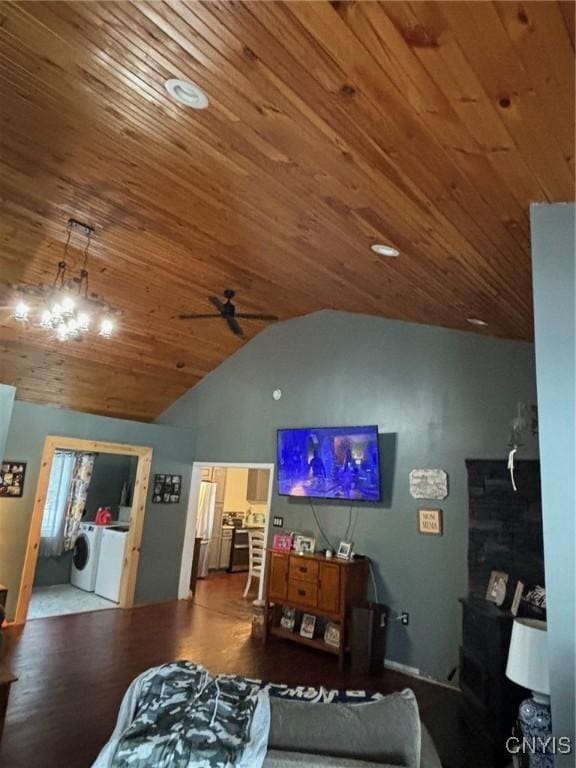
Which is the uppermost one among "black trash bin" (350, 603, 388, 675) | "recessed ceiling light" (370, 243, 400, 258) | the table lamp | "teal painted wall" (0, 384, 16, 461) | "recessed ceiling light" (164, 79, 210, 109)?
"recessed ceiling light" (164, 79, 210, 109)

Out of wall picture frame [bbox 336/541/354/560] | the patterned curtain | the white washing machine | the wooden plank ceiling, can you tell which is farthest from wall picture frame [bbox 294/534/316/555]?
the patterned curtain

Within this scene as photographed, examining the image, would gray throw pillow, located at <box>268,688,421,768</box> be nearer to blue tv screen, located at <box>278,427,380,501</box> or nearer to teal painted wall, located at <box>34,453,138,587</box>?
blue tv screen, located at <box>278,427,380,501</box>

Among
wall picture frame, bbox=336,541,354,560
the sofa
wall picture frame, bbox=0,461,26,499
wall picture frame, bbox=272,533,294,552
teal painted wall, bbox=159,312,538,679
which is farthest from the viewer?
wall picture frame, bbox=272,533,294,552

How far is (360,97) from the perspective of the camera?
1.63m

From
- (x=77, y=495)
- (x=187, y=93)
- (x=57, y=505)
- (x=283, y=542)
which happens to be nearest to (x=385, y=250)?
(x=187, y=93)

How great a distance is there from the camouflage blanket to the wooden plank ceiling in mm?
2119

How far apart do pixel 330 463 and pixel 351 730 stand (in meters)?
4.05

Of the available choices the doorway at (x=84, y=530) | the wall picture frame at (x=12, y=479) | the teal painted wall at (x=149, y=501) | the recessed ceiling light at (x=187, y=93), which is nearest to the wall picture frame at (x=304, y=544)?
the teal painted wall at (x=149, y=501)

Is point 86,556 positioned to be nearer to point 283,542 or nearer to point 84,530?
point 84,530

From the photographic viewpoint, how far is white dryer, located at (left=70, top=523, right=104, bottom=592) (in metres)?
7.04

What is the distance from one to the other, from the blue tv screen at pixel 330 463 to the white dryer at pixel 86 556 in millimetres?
3073

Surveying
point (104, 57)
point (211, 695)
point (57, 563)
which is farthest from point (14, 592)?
point (104, 57)

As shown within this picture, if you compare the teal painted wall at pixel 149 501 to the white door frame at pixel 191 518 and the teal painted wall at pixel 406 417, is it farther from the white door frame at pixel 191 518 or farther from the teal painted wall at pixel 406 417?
the teal painted wall at pixel 406 417

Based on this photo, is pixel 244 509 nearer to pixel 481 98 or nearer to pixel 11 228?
pixel 11 228
